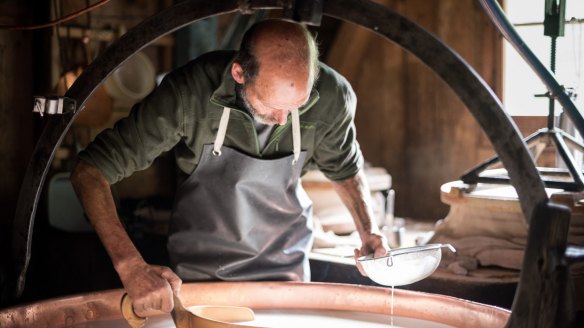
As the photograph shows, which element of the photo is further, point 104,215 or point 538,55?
point 538,55

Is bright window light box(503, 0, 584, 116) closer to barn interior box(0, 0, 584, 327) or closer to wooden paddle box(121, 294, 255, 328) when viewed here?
barn interior box(0, 0, 584, 327)

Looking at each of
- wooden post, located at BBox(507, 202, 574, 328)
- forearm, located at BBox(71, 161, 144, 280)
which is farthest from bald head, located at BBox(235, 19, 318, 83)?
wooden post, located at BBox(507, 202, 574, 328)

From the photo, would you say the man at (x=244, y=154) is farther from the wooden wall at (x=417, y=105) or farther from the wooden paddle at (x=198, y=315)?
the wooden wall at (x=417, y=105)

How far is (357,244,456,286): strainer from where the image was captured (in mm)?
2156

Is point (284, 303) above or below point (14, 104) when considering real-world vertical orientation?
below

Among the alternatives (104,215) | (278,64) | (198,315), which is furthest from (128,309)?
(278,64)

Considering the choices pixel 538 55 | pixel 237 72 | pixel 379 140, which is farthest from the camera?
pixel 379 140

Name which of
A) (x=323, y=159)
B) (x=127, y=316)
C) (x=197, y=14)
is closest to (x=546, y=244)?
(x=197, y=14)

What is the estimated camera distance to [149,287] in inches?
77.7

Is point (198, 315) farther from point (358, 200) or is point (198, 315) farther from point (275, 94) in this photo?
point (358, 200)

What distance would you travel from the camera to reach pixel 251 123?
2.52m

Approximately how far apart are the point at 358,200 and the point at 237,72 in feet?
2.31

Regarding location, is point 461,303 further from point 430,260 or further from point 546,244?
point 546,244

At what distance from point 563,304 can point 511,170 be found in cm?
29
